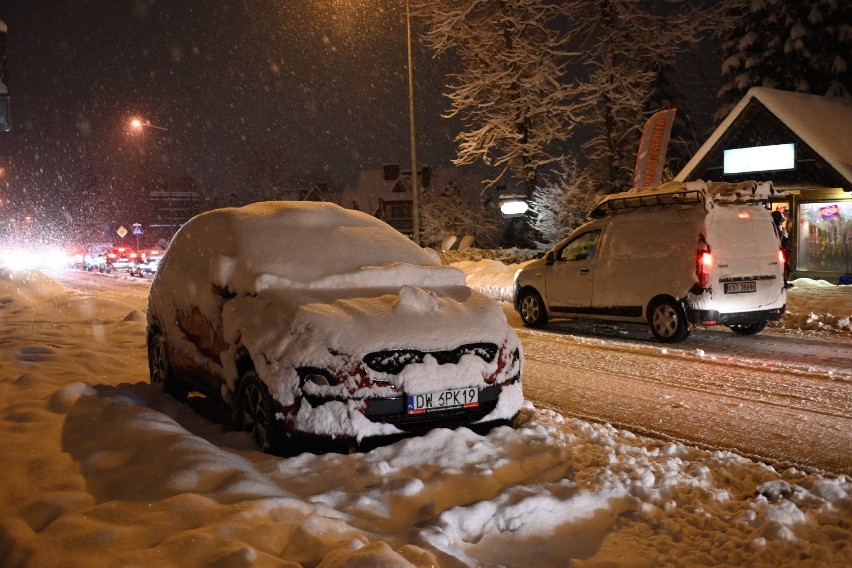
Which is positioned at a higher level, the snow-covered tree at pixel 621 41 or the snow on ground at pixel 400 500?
the snow-covered tree at pixel 621 41

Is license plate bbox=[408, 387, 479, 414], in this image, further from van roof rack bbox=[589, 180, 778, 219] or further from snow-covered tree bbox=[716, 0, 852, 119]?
snow-covered tree bbox=[716, 0, 852, 119]

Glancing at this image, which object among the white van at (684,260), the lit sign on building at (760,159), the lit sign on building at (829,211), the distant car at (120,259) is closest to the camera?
the white van at (684,260)

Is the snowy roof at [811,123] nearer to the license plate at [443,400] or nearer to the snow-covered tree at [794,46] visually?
the snow-covered tree at [794,46]

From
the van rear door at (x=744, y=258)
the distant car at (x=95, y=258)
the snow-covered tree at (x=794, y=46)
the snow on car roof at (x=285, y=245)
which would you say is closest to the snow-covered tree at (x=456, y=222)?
the snow-covered tree at (x=794, y=46)

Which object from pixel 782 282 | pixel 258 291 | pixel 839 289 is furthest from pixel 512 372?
pixel 839 289

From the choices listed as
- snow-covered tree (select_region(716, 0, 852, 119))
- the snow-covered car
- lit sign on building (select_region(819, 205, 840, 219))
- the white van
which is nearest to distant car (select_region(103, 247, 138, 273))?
snow-covered tree (select_region(716, 0, 852, 119))

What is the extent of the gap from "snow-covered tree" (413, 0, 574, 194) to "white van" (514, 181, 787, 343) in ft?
50.3

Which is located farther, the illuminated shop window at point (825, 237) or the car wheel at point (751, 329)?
the illuminated shop window at point (825, 237)

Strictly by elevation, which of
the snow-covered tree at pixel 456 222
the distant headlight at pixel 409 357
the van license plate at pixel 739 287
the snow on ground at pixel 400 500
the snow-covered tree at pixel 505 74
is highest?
the snow-covered tree at pixel 505 74

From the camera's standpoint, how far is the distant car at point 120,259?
1566 inches

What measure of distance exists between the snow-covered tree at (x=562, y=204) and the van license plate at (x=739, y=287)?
1970cm

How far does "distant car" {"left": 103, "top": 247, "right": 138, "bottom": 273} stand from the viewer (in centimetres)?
3978

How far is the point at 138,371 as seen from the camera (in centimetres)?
892

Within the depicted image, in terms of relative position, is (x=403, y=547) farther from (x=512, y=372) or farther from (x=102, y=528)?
(x=512, y=372)
